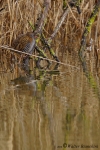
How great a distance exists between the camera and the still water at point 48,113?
6.86ft

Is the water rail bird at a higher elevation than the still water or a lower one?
higher

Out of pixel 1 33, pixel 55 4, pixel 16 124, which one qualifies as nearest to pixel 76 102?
pixel 16 124

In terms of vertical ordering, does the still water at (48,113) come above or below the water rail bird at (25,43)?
below

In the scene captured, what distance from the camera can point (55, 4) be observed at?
5.48 meters

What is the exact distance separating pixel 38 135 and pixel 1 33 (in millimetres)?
2811

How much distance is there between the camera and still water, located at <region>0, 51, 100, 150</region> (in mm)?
2092

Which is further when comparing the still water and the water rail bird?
the water rail bird

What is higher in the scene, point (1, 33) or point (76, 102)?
point (1, 33)

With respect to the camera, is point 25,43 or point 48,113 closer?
point 48,113

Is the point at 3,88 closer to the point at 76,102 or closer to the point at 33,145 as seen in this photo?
the point at 76,102

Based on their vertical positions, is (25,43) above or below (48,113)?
above

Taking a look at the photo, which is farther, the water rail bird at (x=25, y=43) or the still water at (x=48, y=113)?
the water rail bird at (x=25, y=43)

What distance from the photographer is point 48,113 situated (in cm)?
252

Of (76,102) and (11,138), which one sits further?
(76,102)
